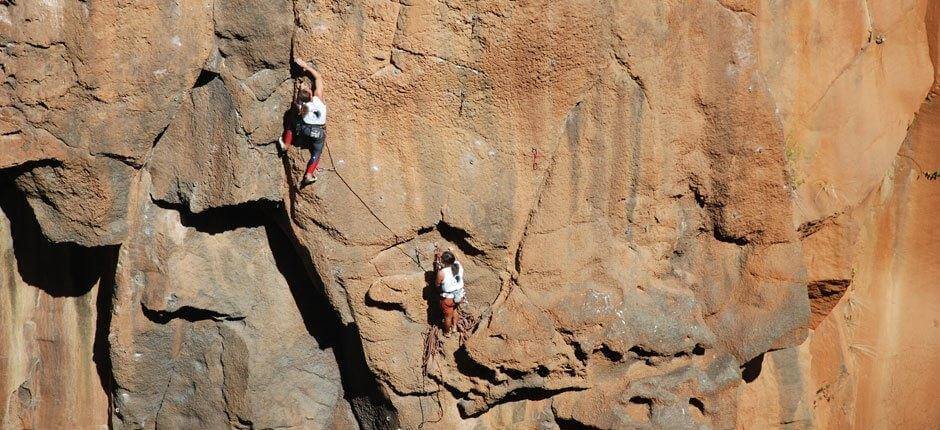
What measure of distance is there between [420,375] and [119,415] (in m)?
2.14

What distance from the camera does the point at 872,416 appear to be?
28.8 ft

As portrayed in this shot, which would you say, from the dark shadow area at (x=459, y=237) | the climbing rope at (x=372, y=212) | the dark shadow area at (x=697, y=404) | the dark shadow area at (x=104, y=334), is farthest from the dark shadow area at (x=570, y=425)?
the dark shadow area at (x=104, y=334)

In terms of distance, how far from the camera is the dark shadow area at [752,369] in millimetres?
7746

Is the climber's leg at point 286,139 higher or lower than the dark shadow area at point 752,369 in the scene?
higher

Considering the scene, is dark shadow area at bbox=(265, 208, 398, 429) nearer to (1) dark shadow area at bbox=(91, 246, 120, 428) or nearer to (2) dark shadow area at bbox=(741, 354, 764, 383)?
(1) dark shadow area at bbox=(91, 246, 120, 428)

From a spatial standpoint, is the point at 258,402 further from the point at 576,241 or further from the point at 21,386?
the point at 576,241

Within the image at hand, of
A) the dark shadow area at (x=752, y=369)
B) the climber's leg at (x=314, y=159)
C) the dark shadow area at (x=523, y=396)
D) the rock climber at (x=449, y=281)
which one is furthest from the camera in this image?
the dark shadow area at (x=752, y=369)

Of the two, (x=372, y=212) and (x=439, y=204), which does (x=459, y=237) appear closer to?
(x=439, y=204)

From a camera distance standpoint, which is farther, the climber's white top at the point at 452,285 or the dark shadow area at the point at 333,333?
the dark shadow area at the point at 333,333

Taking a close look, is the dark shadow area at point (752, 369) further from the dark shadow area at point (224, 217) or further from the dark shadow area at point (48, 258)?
the dark shadow area at point (48, 258)

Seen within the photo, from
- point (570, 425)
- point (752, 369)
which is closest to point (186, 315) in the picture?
point (570, 425)

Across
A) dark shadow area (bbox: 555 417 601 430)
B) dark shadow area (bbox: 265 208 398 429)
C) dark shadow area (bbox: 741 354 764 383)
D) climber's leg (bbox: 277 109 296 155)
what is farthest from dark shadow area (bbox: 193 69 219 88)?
dark shadow area (bbox: 741 354 764 383)

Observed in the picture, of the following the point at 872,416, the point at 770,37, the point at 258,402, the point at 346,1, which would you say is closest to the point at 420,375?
the point at 258,402

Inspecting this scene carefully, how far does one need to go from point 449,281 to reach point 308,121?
1410mm
